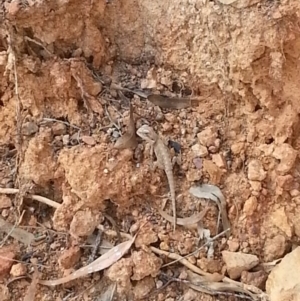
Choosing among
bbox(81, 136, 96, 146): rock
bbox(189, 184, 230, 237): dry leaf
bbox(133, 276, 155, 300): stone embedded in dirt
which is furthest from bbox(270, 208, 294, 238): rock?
bbox(81, 136, 96, 146): rock

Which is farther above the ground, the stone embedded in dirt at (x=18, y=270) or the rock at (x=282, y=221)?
the rock at (x=282, y=221)

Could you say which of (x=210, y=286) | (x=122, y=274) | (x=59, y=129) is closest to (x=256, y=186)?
(x=210, y=286)

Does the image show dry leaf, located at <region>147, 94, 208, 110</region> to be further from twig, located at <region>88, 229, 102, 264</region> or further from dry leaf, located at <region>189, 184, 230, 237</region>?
twig, located at <region>88, 229, 102, 264</region>

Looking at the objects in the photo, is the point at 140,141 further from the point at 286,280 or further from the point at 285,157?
the point at 286,280

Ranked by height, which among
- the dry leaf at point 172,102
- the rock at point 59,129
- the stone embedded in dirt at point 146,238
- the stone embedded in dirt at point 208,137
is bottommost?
the stone embedded in dirt at point 146,238

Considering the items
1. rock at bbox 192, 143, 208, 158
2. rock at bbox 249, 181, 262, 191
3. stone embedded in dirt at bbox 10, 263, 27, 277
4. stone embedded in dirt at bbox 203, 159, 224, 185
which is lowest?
stone embedded in dirt at bbox 10, 263, 27, 277

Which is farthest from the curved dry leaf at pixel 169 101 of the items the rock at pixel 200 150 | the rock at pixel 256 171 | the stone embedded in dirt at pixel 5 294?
the stone embedded in dirt at pixel 5 294

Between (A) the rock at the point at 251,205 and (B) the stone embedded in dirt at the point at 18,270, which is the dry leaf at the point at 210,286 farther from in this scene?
(B) the stone embedded in dirt at the point at 18,270
